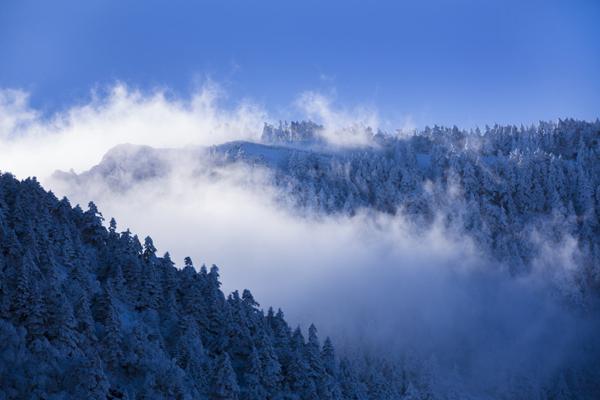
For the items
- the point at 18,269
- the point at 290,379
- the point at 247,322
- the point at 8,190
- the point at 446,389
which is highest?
the point at 8,190

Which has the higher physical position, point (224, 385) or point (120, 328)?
point (120, 328)

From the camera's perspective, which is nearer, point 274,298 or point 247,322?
point 247,322

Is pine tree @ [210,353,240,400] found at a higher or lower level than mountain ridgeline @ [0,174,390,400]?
lower

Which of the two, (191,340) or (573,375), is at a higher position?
(191,340)

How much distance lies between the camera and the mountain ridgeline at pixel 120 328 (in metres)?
50.6

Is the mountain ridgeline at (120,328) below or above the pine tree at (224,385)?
above

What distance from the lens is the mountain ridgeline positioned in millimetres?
50594

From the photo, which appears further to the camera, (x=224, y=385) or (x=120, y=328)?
(x=224, y=385)

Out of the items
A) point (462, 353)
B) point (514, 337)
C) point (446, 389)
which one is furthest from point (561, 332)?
point (446, 389)

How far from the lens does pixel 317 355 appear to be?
273 ft

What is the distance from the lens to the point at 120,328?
62500 mm

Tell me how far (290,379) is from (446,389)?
83008 mm

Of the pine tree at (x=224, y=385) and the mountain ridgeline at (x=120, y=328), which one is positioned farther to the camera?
the pine tree at (x=224, y=385)

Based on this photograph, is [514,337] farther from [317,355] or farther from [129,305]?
[129,305]
